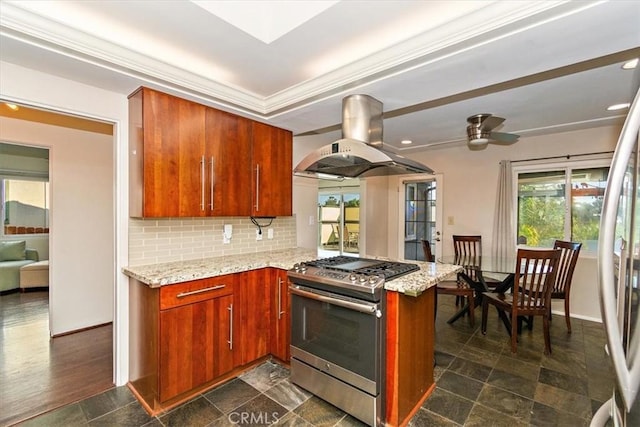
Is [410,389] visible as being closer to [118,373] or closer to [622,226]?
[622,226]

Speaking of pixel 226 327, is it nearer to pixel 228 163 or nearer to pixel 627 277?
pixel 228 163

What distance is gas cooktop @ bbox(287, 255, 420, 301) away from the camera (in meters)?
1.80

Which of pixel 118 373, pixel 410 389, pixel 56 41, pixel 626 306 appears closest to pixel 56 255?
pixel 118 373

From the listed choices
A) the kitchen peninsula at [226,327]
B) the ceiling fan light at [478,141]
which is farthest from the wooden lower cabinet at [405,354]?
the ceiling fan light at [478,141]

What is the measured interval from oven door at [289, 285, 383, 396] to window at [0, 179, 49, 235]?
586cm

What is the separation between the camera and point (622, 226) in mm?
937

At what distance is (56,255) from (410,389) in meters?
3.71

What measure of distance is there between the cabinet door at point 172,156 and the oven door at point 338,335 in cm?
111

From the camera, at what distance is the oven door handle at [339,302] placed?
177 cm

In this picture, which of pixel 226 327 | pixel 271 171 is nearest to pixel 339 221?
pixel 271 171

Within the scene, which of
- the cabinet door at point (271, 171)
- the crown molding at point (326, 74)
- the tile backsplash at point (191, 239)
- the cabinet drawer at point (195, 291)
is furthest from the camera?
the cabinet door at point (271, 171)

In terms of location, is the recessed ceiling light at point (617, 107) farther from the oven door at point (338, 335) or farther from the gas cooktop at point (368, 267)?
the oven door at point (338, 335)

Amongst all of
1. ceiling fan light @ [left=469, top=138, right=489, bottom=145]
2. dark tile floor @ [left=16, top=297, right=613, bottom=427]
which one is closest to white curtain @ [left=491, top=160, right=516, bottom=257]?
ceiling fan light @ [left=469, top=138, right=489, bottom=145]

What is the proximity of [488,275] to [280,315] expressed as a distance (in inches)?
104
